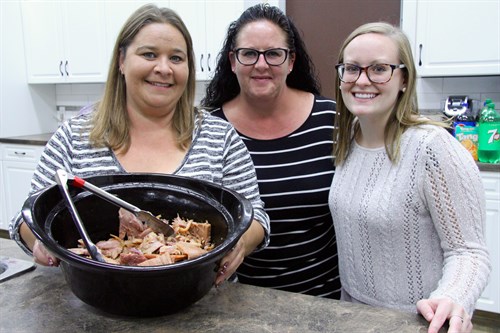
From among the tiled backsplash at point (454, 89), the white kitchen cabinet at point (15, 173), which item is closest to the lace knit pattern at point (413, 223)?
the tiled backsplash at point (454, 89)

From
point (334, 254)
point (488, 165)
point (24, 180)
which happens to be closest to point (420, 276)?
point (334, 254)

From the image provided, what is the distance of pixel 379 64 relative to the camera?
120cm

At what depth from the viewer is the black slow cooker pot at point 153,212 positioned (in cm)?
73

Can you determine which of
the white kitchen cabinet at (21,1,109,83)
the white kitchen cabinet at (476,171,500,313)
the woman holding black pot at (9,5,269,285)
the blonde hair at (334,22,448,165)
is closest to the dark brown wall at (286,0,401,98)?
the white kitchen cabinet at (476,171,500,313)

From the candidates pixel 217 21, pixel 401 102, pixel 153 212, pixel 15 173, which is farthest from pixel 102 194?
pixel 15 173

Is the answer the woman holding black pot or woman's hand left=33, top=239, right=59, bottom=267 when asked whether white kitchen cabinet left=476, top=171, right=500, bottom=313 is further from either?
woman's hand left=33, top=239, right=59, bottom=267

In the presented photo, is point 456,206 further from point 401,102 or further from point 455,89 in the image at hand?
point 455,89

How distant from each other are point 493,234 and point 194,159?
2.05 m

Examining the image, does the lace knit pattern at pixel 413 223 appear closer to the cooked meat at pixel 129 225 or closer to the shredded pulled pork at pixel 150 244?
the shredded pulled pork at pixel 150 244

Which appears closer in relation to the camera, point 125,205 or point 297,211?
point 125,205

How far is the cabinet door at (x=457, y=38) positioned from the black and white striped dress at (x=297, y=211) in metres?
1.50

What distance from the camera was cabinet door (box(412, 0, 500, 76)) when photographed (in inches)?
100

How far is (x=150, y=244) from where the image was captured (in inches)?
36.5

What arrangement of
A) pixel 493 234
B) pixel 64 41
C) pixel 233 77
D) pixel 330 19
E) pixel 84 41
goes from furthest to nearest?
pixel 64 41, pixel 84 41, pixel 330 19, pixel 493 234, pixel 233 77
